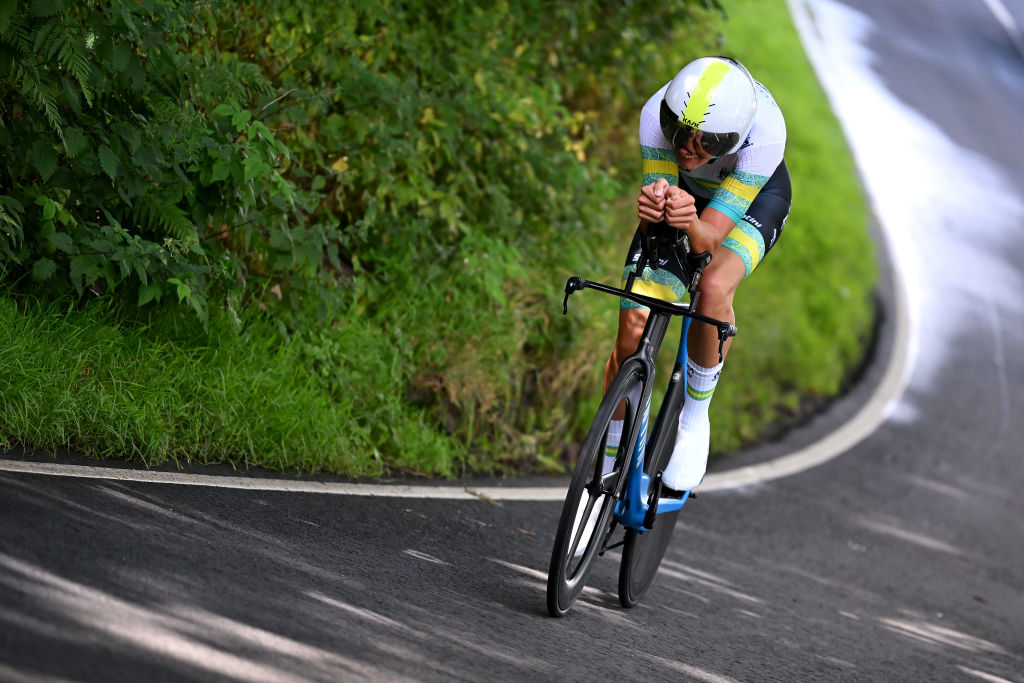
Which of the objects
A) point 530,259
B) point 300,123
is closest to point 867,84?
point 530,259

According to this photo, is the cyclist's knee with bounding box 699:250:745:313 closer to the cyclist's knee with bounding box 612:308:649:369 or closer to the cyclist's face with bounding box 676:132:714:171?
the cyclist's knee with bounding box 612:308:649:369

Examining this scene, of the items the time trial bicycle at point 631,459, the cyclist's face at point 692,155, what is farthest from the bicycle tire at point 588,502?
the cyclist's face at point 692,155

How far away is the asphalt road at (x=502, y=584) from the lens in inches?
143

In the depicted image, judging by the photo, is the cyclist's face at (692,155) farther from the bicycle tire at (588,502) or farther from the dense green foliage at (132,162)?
the dense green foliage at (132,162)

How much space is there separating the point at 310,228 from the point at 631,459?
2.74 metres

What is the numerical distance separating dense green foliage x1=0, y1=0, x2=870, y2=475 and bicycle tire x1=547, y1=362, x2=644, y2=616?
1.93 meters

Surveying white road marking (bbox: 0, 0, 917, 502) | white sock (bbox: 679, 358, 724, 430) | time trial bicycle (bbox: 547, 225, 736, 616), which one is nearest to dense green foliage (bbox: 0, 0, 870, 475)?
white road marking (bbox: 0, 0, 917, 502)

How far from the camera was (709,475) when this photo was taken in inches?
372

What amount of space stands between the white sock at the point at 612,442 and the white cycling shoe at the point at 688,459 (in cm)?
44

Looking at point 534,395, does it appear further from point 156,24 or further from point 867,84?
point 867,84

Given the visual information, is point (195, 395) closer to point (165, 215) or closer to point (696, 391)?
point (165, 215)

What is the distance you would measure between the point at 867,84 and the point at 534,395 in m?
18.1

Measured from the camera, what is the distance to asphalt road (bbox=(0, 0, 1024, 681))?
3.62 metres

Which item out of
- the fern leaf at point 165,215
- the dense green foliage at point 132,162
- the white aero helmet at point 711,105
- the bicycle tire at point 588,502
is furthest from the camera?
the fern leaf at point 165,215
